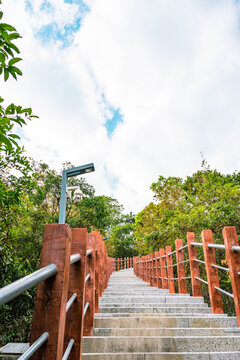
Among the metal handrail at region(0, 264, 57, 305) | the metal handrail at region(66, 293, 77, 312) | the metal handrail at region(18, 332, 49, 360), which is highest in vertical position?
the metal handrail at region(0, 264, 57, 305)

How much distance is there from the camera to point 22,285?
80 centimetres

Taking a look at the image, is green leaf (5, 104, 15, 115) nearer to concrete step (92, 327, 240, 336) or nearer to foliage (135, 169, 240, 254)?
concrete step (92, 327, 240, 336)

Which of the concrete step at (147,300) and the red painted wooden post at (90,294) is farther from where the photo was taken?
the concrete step at (147,300)

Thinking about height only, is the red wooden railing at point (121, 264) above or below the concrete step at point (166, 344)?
above

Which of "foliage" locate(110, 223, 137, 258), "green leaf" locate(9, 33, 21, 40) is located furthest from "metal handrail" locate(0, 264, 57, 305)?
"foliage" locate(110, 223, 137, 258)

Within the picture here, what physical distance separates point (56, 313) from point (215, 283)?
2865 millimetres

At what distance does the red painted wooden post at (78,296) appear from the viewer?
163 cm

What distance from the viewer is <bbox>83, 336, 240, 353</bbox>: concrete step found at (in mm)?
2162

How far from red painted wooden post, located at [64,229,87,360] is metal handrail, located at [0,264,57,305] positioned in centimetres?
68

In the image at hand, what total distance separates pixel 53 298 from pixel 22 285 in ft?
1.26

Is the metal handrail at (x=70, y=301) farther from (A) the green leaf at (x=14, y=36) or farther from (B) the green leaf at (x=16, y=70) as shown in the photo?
(A) the green leaf at (x=14, y=36)

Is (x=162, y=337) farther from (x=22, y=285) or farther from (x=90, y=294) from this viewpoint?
(x=22, y=285)

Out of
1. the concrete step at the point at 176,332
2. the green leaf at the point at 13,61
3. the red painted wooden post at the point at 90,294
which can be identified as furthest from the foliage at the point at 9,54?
the concrete step at the point at 176,332

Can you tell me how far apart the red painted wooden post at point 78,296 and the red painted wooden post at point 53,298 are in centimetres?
58
